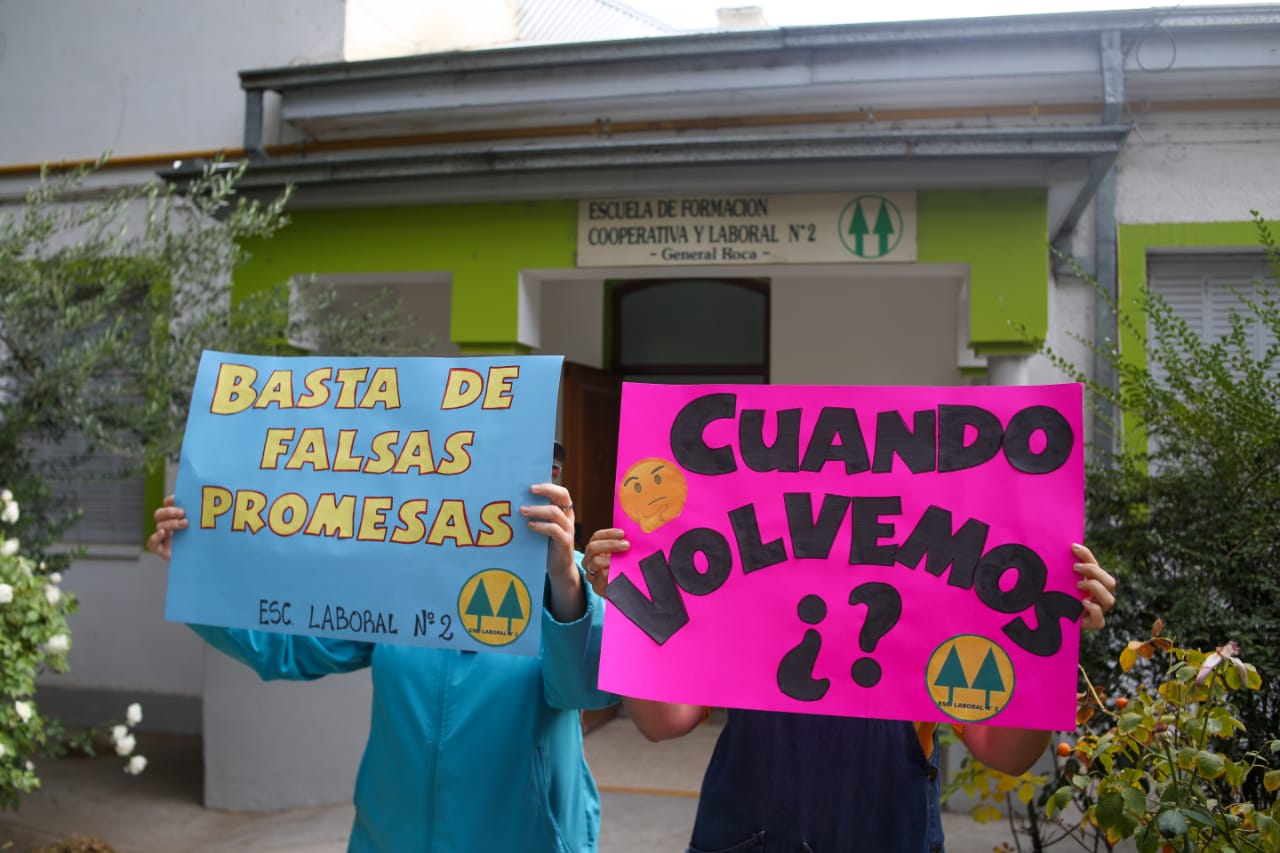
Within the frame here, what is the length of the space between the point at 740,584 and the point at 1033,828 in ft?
8.21

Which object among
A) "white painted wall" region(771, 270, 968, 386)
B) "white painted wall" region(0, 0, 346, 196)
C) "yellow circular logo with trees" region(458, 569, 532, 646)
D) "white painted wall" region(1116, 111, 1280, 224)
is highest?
"white painted wall" region(0, 0, 346, 196)

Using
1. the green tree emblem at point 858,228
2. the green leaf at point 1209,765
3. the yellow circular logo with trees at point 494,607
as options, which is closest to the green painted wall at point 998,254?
the green tree emblem at point 858,228

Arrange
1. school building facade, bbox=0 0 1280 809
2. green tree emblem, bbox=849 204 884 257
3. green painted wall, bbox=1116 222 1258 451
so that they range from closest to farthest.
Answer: school building facade, bbox=0 0 1280 809 → green tree emblem, bbox=849 204 884 257 → green painted wall, bbox=1116 222 1258 451

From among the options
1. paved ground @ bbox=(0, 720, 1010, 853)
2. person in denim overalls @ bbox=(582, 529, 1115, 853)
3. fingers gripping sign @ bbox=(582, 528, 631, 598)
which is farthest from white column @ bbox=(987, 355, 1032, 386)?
fingers gripping sign @ bbox=(582, 528, 631, 598)

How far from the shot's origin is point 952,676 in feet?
6.35

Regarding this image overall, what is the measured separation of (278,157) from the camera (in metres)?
7.03

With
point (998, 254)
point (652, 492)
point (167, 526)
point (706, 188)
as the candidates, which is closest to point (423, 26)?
point (706, 188)

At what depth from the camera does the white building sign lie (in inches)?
207

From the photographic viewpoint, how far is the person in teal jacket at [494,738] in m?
2.07

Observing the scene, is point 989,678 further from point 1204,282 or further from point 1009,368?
point 1204,282

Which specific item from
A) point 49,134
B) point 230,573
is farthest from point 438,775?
point 49,134

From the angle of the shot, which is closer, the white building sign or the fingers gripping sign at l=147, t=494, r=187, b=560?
the fingers gripping sign at l=147, t=494, r=187, b=560

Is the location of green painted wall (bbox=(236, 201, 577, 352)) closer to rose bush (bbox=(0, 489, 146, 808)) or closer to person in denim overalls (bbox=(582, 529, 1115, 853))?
rose bush (bbox=(0, 489, 146, 808))

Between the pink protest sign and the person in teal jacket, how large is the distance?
0.38 feet
